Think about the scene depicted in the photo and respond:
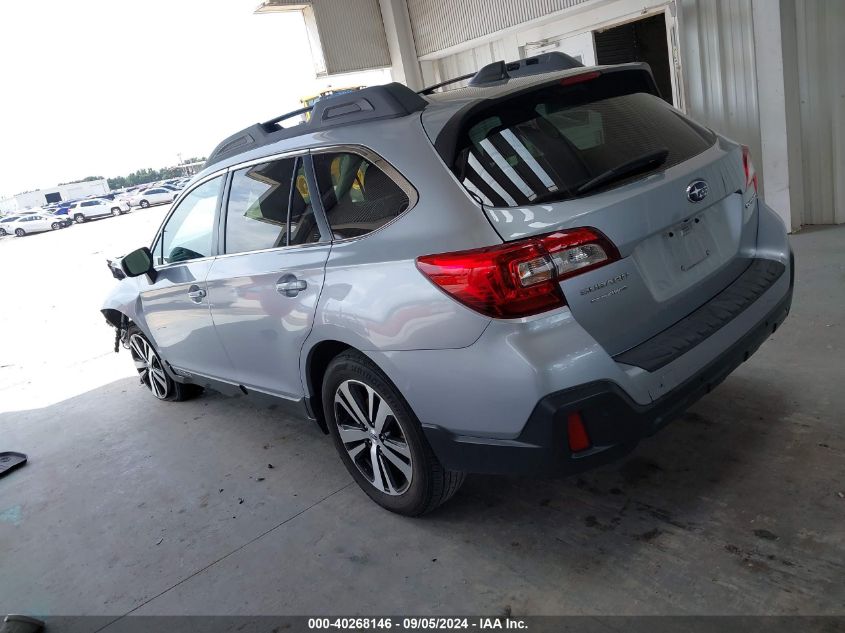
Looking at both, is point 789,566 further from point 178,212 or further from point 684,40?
point 684,40

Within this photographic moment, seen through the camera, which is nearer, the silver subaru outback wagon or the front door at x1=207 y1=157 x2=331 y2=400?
the silver subaru outback wagon

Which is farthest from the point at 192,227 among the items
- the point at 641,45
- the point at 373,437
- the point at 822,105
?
the point at 641,45

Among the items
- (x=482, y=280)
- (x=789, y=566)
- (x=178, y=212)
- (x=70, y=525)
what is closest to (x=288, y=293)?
(x=482, y=280)

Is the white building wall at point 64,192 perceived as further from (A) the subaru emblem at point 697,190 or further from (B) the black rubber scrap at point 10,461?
(A) the subaru emblem at point 697,190

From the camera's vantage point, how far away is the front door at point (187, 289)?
379cm

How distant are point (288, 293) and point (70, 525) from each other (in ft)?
6.17

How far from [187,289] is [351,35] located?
22.2ft

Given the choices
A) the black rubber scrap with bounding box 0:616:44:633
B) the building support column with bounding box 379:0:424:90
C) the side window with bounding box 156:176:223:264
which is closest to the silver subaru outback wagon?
the side window with bounding box 156:176:223:264

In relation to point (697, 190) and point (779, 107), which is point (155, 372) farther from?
point (779, 107)

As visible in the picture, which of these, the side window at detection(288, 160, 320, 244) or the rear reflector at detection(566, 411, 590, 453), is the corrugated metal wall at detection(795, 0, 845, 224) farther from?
the rear reflector at detection(566, 411, 590, 453)

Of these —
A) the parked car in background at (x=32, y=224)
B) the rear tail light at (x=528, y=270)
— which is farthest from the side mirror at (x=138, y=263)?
the parked car in background at (x=32, y=224)

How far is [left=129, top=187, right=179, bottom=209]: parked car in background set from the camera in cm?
4397

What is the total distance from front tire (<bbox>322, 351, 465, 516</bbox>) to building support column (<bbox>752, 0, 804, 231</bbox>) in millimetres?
4942

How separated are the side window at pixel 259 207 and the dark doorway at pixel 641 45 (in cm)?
614
